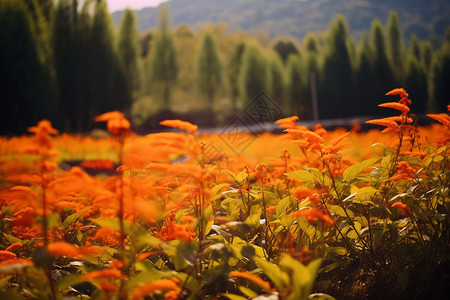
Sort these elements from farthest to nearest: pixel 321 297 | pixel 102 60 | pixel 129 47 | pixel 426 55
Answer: pixel 129 47 → pixel 426 55 → pixel 102 60 → pixel 321 297

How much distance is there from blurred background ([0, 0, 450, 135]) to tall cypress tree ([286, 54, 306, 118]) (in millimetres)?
71

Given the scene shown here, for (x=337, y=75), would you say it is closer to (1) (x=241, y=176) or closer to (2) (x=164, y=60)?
(2) (x=164, y=60)

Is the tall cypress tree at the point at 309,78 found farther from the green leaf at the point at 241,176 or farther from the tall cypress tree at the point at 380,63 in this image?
the green leaf at the point at 241,176

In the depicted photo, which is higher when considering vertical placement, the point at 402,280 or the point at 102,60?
the point at 102,60

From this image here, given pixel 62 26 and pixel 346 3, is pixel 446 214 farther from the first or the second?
pixel 346 3

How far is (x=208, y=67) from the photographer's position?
27.8m

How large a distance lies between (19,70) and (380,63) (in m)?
21.2

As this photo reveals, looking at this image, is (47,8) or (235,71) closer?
(47,8)

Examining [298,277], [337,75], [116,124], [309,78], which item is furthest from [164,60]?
[298,277]

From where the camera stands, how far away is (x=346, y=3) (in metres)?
93.4

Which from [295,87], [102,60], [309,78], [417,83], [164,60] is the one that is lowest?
[417,83]

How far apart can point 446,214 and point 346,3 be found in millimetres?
104173

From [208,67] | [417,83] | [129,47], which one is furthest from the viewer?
[208,67]

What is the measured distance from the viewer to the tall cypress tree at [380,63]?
23609 millimetres
